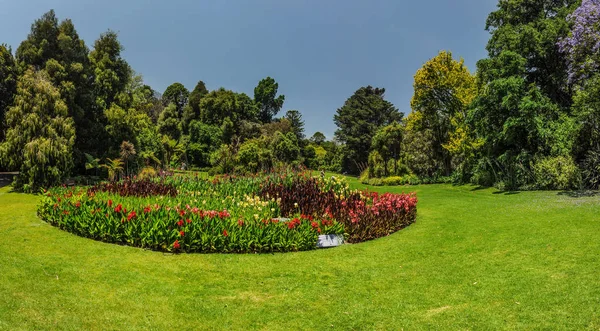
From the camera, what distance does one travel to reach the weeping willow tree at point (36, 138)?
14578mm

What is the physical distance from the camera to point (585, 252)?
→ 19.4 ft

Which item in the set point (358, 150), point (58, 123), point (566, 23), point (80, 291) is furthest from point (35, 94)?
point (358, 150)

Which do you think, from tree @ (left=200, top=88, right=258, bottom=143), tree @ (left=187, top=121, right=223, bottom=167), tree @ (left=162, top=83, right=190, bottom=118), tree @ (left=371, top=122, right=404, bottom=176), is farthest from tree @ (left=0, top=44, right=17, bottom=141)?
tree @ (left=162, top=83, right=190, bottom=118)

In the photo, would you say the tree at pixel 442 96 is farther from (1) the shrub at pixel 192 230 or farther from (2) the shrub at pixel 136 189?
(1) the shrub at pixel 192 230

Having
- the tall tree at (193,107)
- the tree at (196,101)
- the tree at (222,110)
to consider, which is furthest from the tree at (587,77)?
the tree at (196,101)

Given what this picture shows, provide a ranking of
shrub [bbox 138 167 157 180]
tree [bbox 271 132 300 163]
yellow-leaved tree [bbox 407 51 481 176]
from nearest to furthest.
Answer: shrub [bbox 138 167 157 180], yellow-leaved tree [bbox 407 51 481 176], tree [bbox 271 132 300 163]

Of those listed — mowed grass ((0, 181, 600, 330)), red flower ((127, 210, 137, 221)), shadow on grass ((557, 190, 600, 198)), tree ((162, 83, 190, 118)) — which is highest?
tree ((162, 83, 190, 118))

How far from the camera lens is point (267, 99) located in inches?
2126

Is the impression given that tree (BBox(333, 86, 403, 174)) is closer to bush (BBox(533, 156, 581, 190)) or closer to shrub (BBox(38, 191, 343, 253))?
bush (BBox(533, 156, 581, 190))

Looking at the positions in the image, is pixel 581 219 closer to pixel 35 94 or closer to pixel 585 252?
pixel 585 252

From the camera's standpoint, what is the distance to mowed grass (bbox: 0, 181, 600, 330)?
414 cm

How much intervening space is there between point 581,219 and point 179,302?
28.2 feet

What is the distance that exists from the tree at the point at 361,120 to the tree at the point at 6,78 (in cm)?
2994

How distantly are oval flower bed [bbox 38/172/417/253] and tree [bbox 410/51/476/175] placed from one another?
52.5 feet
